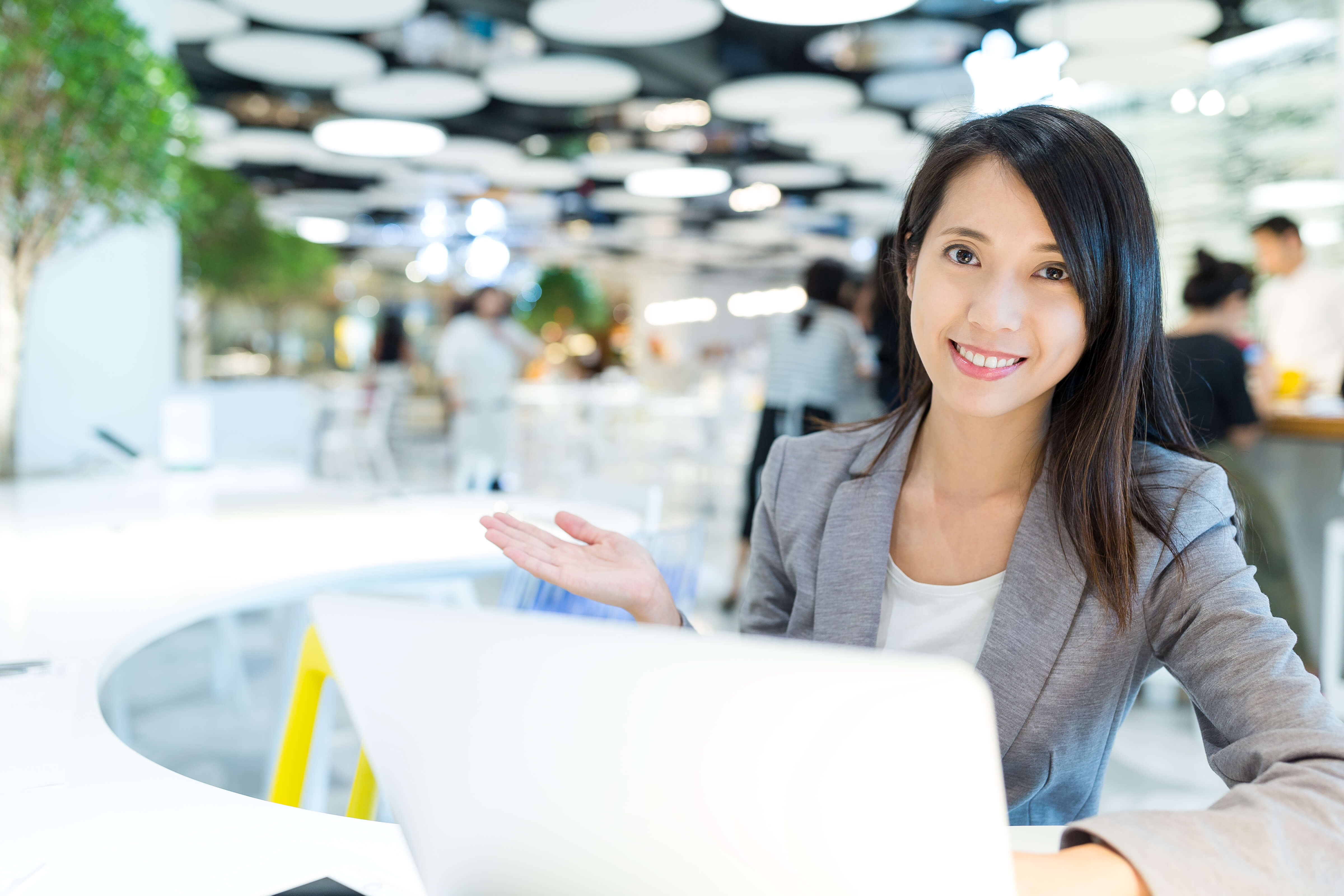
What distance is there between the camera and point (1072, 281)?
0.99 metres

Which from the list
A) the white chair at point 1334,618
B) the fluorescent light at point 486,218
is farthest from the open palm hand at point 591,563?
the fluorescent light at point 486,218

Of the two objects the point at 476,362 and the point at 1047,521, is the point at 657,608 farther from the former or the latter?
the point at 476,362

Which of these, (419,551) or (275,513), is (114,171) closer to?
(275,513)

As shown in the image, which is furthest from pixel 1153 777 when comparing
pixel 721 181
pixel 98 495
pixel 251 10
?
pixel 721 181

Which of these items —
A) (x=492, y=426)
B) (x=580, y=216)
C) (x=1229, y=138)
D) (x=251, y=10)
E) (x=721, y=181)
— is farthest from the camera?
(x=580, y=216)

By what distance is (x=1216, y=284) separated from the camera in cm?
323

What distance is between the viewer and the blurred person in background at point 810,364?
4215 mm

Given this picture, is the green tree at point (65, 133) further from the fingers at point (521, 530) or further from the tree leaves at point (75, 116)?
the fingers at point (521, 530)

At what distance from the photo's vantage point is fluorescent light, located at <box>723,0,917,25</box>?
14.5ft

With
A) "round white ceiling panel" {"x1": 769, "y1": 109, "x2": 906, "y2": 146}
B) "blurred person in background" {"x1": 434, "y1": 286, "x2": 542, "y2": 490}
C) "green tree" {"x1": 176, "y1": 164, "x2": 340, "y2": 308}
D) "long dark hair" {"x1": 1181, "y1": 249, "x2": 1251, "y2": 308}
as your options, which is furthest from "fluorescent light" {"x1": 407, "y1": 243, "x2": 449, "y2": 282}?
"long dark hair" {"x1": 1181, "y1": 249, "x2": 1251, "y2": 308}

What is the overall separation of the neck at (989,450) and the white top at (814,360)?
2.99m

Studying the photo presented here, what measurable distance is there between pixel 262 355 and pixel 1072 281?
16.4 meters

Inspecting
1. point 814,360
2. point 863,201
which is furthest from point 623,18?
point 863,201

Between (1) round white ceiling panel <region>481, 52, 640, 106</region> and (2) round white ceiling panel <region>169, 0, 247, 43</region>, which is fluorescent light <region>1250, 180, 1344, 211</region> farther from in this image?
(2) round white ceiling panel <region>169, 0, 247, 43</region>
